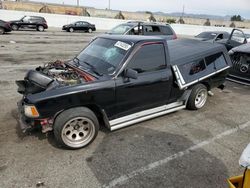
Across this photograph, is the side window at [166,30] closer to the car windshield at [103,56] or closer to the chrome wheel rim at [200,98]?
the chrome wheel rim at [200,98]

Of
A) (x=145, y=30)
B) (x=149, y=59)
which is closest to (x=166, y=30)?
(x=145, y=30)

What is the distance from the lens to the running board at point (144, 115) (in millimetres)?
4238

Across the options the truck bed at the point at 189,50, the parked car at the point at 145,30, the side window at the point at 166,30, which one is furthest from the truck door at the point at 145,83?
the side window at the point at 166,30

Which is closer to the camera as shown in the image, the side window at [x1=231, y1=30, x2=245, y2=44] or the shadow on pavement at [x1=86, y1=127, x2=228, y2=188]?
the shadow on pavement at [x1=86, y1=127, x2=228, y2=188]

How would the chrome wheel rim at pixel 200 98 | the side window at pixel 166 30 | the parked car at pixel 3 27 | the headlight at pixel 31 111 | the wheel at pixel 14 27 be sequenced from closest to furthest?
the headlight at pixel 31 111 → the chrome wheel rim at pixel 200 98 → the side window at pixel 166 30 → the parked car at pixel 3 27 → the wheel at pixel 14 27

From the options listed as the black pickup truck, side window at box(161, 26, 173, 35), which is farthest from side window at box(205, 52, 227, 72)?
side window at box(161, 26, 173, 35)

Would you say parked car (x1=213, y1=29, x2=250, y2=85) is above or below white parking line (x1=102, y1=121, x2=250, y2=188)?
above

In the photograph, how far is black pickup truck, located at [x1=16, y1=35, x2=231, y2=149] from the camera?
12.0 feet

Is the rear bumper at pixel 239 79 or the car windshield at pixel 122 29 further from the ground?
the car windshield at pixel 122 29

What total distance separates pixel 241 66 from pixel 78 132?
5972mm

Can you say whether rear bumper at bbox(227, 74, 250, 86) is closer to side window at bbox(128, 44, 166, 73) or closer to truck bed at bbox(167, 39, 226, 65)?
truck bed at bbox(167, 39, 226, 65)

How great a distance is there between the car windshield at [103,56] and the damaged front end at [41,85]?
240 millimetres

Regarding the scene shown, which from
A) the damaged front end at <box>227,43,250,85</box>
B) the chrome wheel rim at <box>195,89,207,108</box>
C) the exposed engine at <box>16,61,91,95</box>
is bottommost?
the chrome wheel rim at <box>195,89,207,108</box>

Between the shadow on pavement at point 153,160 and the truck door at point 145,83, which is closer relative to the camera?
the shadow on pavement at point 153,160
